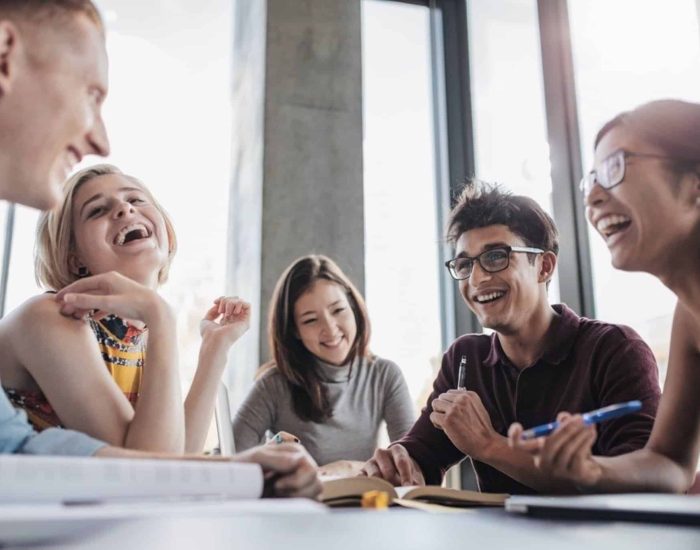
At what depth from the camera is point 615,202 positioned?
1283 mm

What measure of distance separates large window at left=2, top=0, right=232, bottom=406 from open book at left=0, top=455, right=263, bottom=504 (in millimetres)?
2580

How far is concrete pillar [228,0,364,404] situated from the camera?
10.9 ft

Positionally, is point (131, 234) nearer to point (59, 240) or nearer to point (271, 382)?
point (59, 240)

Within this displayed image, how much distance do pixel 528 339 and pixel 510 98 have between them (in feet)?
5.93

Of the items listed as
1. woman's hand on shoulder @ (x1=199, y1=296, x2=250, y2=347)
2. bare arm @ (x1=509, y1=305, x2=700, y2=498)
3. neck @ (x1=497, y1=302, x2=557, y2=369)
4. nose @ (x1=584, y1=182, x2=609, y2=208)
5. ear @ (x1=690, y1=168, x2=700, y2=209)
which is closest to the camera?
bare arm @ (x1=509, y1=305, x2=700, y2=498)

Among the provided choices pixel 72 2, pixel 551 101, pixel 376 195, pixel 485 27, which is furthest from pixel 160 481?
pixel 485 27

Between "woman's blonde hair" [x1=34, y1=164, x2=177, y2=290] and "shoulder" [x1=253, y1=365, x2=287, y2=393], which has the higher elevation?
"woman's blonde hair" [x1=34, y1=164, x2=177, y2=290]

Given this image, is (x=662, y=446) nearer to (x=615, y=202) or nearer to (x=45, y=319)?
(x=615, y=202)

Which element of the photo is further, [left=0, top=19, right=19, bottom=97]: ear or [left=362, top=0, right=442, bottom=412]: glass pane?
[left=362, top=0, right=442, bottom=412]: glass pane

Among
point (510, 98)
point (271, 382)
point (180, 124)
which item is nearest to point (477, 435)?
point (271, 382)

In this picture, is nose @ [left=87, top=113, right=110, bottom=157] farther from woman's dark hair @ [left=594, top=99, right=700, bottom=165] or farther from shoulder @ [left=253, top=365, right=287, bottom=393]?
shoulder @ [left=253, top=365, right=287, bottom=393]

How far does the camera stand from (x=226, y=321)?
5.48 feet

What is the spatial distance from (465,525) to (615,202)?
2.75 feet

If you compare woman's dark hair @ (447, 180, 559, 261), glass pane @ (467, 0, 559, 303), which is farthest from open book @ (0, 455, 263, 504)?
glass pane @ (467, 0, 559, 303)
